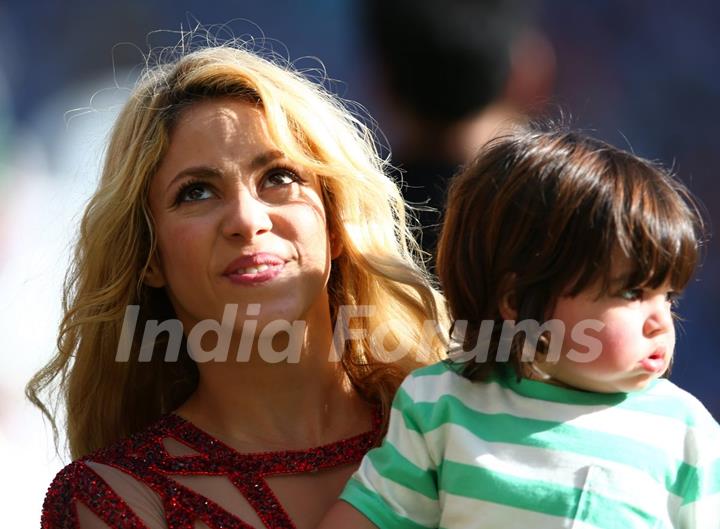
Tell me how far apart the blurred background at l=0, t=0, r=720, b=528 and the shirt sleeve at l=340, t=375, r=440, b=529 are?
198cm

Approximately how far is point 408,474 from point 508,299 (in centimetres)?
29

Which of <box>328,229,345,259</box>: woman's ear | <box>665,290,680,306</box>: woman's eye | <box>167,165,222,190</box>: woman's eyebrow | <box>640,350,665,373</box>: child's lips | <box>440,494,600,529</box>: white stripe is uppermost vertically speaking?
<box>167,165,222,190</box>: woman's eyebrow

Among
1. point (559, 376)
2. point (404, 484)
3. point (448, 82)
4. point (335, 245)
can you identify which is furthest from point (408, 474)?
point (448, 82)

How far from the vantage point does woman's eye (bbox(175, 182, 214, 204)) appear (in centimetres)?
208

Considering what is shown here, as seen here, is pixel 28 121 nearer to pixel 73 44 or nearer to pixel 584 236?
pixel 73 44

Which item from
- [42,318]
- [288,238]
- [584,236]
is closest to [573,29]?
[42,318]

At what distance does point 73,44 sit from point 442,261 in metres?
2.44

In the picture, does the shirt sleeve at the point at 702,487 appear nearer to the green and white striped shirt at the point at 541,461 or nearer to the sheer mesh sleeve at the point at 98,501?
the green and white striped shirt at the point at 541,461

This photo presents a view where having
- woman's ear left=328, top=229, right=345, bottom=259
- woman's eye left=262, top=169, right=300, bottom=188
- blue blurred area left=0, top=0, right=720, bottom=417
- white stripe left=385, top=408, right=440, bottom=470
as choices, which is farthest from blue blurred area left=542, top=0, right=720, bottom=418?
white stripe left=385, top=408, right=440, bottom=470

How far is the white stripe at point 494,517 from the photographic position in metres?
1.65

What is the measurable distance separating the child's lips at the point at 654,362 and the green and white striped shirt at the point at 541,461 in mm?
61

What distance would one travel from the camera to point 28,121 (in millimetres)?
3918

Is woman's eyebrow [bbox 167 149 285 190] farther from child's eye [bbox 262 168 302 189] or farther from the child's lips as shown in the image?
the child's lips


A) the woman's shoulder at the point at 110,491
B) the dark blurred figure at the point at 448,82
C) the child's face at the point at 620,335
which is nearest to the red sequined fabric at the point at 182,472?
the woman's shoulder at the point at 110,491
